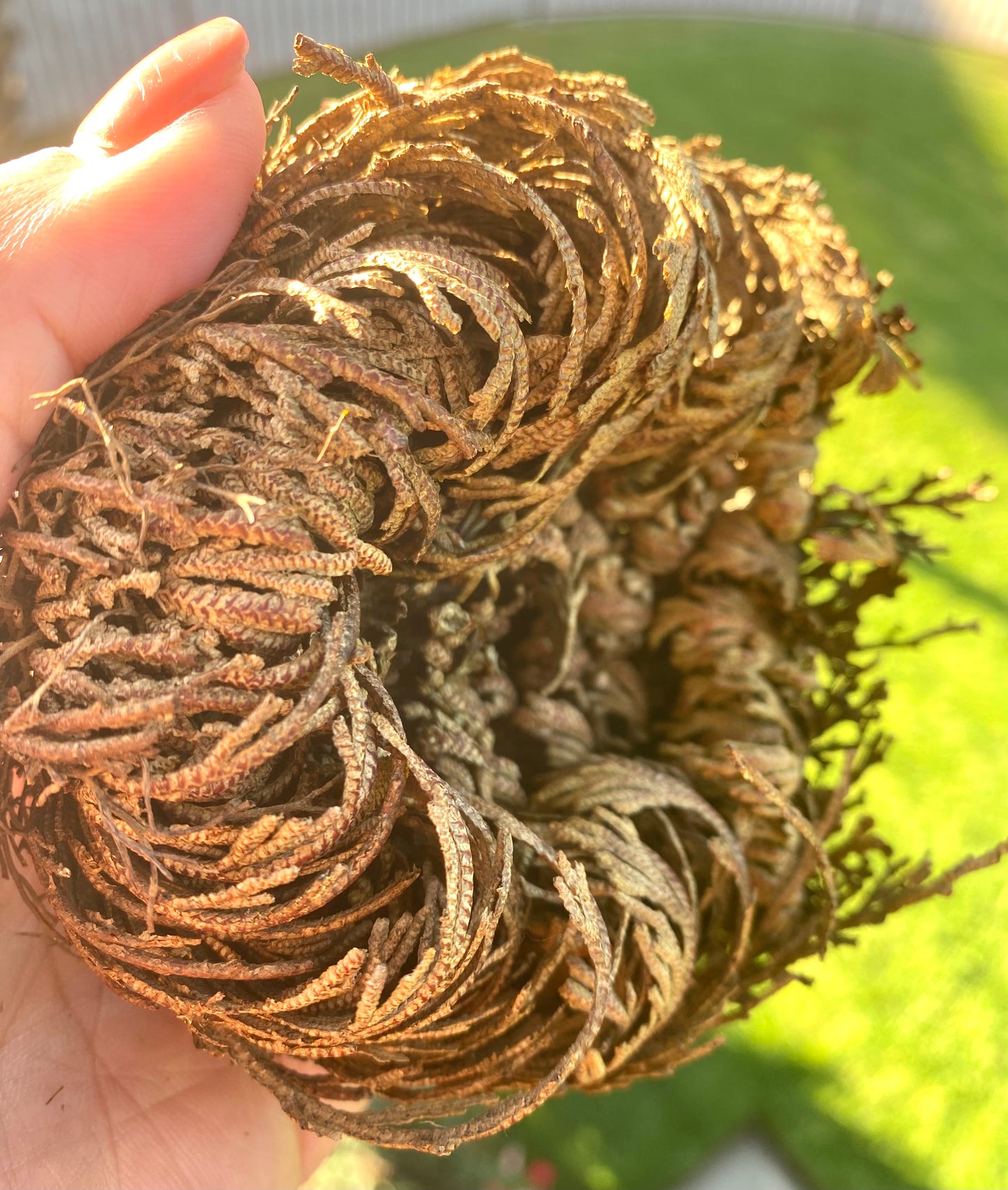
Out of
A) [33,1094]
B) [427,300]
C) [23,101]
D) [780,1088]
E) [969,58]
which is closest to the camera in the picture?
[427,300]

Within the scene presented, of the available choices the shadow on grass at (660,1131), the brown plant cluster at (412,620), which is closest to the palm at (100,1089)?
the brown plant cluster at (412,620)

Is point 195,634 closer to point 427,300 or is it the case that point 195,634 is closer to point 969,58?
point 427,300

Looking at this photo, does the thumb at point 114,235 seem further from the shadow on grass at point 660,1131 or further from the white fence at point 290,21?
the white fence at point 290,21

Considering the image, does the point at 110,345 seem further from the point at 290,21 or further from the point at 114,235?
the point at 290,21

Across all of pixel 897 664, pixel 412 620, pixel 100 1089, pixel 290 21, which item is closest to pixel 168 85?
pixel 412 620

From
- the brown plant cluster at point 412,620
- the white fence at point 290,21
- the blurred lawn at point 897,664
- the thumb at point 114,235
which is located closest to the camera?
the brown plant cluster at point 412,620

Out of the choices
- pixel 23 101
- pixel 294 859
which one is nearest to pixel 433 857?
pixel 294 859
